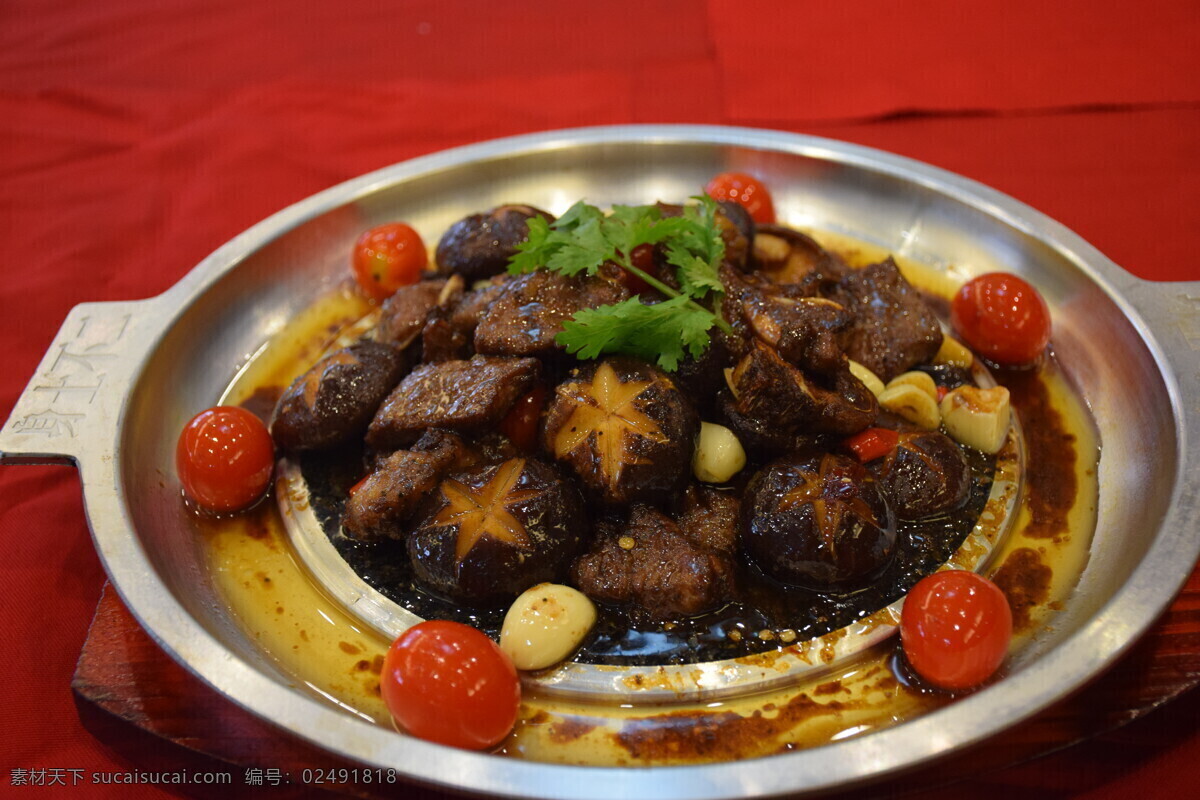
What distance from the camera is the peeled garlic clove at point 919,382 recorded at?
304 centimetres

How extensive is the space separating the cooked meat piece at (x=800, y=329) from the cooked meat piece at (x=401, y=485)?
0.97 metres

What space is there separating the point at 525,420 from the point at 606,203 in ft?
5.37

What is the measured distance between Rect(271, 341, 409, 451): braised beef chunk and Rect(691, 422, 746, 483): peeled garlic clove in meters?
1.05

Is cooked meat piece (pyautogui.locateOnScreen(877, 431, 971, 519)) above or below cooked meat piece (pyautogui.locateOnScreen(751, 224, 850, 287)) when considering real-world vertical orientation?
below

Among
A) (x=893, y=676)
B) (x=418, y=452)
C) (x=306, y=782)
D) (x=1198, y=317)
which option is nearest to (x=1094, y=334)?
(x=1198, y=317)

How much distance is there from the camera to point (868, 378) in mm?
3049

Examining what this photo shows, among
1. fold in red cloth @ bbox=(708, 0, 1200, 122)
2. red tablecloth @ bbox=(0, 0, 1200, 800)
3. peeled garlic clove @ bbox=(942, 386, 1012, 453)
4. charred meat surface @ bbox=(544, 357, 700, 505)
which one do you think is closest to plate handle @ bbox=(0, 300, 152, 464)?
red tablecloth @ bbox=(0, 0, 1200, 800)

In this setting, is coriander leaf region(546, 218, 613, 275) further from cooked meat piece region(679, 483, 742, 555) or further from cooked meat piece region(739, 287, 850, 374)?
cooked meat piece region(679, 483, 742, 555)

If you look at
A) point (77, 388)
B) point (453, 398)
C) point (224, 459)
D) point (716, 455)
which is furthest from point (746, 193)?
point (77, 388)

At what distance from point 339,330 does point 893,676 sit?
7.89 ft

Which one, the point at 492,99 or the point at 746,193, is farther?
the point at 492,99

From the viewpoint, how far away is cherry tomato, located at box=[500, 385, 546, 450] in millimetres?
2850

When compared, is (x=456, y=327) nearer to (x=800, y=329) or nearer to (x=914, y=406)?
(x=800, y=329)

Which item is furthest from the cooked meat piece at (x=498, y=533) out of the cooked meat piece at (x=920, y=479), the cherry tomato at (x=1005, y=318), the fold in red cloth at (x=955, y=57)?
the fold in red cloth at (x=955, y=57)
